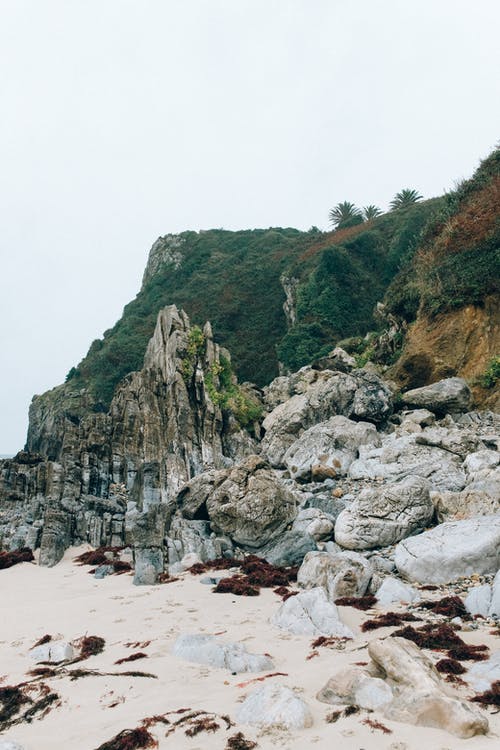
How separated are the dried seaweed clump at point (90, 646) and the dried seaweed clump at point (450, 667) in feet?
16.4

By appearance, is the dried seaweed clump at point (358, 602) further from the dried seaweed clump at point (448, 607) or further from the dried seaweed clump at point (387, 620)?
the dried seaweed clump at point (448, 607)

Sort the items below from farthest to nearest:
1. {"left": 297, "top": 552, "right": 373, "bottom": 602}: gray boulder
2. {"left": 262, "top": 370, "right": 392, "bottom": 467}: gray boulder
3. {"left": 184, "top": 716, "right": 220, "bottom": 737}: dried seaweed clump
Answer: {"left": 262, "top": 370, "right": 392, "bottom": 467}: gray boulder
{"left": 297, "top": 552, "right": 373, "bottom": 602}: gray boulder
{"left": 184, "top": 716, "right": 220, "bottom": 737}: dried seaweed clump

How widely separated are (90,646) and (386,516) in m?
7.44

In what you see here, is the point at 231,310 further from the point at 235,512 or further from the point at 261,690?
the point at 261,690

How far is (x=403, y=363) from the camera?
86.0 ft

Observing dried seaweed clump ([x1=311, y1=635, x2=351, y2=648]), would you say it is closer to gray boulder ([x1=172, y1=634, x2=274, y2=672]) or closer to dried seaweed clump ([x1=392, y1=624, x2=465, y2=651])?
dried seaweed clump ([x1=392, y1=624, x2=465, y2=651])

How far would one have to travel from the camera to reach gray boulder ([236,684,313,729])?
4855 millimetres

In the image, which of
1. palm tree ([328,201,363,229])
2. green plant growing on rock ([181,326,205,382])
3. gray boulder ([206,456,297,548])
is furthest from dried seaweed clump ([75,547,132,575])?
palm tree ([328,201,363,229])

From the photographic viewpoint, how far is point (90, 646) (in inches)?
313

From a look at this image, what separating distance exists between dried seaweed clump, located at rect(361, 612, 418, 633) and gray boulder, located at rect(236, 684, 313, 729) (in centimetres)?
291

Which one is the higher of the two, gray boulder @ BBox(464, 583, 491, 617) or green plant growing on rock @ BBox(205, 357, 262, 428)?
green plant growing on rock @ BBox(205, 357, 262, 428)

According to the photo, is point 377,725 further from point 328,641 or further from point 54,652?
point 54,652

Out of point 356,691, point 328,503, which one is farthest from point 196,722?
point 328,503

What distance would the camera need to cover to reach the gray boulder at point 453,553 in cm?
959
